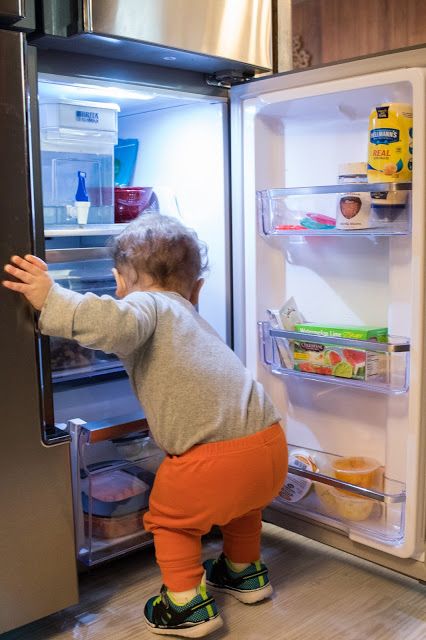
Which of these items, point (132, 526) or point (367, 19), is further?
point (367, 19)

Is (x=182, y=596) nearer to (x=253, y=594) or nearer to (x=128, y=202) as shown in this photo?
(x=253, y=594)

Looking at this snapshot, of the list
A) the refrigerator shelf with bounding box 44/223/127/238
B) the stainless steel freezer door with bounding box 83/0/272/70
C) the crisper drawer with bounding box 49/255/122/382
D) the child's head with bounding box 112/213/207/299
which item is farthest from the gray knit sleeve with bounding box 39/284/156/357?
the stainless steel freezer door with bounding box 83/0/272/70

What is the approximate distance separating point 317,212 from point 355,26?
2394 mm

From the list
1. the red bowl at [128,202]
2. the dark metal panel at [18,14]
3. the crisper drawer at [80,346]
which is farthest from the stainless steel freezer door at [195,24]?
the crisper drawer at [80,346]

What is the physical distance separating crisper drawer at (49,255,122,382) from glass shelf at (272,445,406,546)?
22.5 inches

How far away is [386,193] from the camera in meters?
1.53

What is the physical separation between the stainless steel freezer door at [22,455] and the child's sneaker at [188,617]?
7.4 inches

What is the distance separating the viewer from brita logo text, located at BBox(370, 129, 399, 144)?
59.1 inches

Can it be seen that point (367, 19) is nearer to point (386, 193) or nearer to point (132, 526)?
point (386, 193)

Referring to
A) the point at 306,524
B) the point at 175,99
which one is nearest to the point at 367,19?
the point at 175,99

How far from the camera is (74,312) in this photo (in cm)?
137

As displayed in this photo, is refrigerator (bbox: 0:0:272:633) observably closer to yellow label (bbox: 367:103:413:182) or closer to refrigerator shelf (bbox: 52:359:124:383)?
refrigerator shelf (bbox: 52:359:124:383)

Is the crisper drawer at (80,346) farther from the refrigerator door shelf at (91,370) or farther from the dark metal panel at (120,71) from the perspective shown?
the dark metal panel at (120,71)

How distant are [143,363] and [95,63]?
661 millimetres
